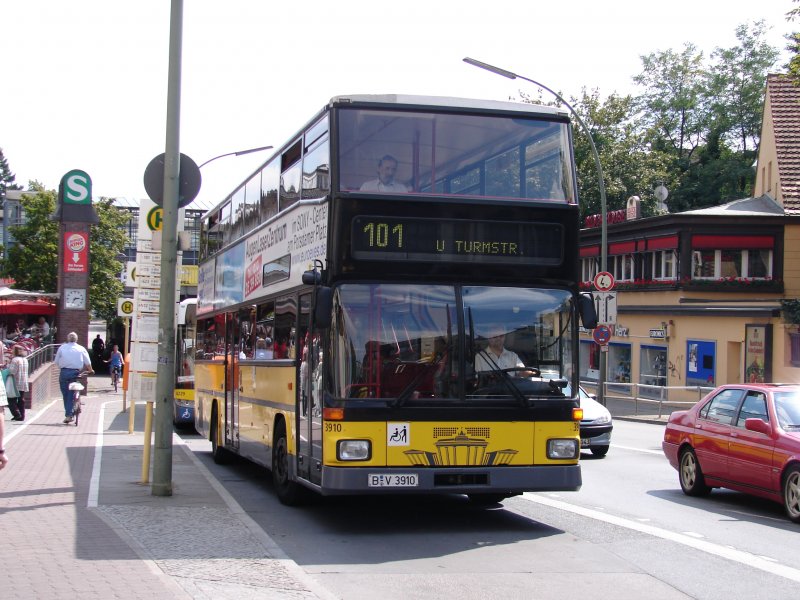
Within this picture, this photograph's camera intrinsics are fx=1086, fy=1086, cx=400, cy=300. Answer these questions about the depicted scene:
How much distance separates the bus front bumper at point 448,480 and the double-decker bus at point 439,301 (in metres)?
0.01

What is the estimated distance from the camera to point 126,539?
890 centimetres

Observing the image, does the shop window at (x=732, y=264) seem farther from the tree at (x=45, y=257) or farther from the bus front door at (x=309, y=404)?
the tree at (x=45, y=257)

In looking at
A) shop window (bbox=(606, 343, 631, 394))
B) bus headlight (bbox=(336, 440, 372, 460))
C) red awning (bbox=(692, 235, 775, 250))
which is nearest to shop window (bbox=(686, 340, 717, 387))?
red awning (bbox=(692, 235, 775, 250))

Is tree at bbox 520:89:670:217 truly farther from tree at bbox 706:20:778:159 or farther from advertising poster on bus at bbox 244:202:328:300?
advertising poster on bus at bbox 244:202:328:300

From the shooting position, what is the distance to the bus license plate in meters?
9.79

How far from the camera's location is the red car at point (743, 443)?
1177 cm

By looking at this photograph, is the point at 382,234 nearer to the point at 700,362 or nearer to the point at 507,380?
the point at 507,380

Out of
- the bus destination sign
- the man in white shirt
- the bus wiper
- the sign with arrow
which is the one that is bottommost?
the bus wiper

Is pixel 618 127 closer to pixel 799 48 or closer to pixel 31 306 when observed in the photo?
pixel 31 306

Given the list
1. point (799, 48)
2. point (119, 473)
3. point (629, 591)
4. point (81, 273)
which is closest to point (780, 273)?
point (799, 48)

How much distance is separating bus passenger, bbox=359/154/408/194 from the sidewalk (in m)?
3.33

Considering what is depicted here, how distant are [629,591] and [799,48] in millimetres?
16274

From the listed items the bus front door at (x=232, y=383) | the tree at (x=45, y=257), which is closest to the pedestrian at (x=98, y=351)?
the tree at (x=45, y=257)

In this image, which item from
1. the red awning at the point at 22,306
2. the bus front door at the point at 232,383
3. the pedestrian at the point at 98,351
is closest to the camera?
the bus front door at the point at 232,383
